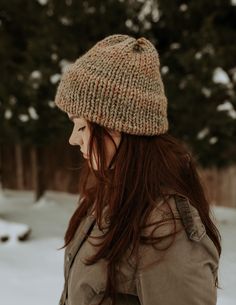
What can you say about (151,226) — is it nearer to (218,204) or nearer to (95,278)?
(95,278)

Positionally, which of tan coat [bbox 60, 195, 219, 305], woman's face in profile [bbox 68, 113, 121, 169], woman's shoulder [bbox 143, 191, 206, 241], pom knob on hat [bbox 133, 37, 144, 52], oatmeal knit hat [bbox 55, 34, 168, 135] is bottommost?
tan coat [bbox 60, 195, 219, 305]

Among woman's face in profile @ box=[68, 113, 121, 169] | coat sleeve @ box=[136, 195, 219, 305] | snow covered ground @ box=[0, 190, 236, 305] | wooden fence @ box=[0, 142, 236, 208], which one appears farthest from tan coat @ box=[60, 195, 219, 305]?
wooden fence @ box=[0, 142, 236, 208]

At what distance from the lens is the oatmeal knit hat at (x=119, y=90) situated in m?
1.25

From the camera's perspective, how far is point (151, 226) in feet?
3.89

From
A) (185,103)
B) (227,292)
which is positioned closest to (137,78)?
(227,292)

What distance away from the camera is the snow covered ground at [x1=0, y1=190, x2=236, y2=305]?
3545 millimetres

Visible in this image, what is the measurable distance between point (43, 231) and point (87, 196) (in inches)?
158

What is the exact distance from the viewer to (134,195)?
Answer: 1.24m

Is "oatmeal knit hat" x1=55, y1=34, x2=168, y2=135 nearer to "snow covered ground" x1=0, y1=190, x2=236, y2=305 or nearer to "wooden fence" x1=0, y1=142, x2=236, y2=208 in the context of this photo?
"snow covered ground" x1=0, y1=190, x2=236, y2=305

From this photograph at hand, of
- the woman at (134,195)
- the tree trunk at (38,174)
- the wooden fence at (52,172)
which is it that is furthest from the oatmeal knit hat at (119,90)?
the tree trunk at (38,174)

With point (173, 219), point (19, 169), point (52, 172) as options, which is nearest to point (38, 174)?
point (52, 172)

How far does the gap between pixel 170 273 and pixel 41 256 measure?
3521 mm

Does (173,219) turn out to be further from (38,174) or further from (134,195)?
(38,174)

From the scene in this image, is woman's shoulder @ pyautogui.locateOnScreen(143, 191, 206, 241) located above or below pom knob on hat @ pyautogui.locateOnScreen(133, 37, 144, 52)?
below
